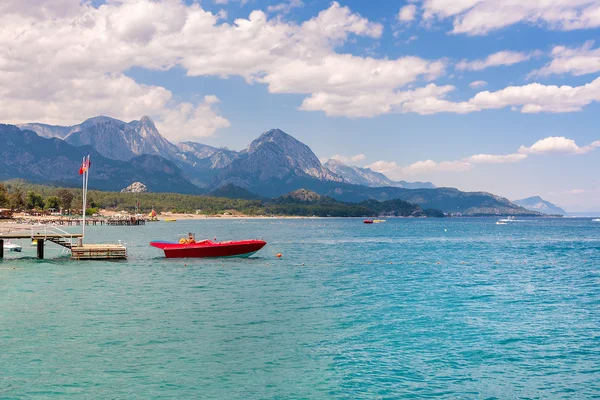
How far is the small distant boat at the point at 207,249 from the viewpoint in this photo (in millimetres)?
66250

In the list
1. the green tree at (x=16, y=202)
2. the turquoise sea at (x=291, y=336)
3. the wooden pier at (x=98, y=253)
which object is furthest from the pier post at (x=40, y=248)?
the green tree at (x=16, y=202)

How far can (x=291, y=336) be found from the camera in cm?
2675

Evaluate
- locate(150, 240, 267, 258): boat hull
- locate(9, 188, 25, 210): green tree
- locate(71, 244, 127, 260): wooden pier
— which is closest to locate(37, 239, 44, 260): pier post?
locate(71, 244, 127, 260): wooden pier

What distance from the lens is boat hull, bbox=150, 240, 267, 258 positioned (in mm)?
66250

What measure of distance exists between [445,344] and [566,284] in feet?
95.9

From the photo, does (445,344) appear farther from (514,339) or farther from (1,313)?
(1,313)

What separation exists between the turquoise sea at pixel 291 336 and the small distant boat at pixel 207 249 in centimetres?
1422

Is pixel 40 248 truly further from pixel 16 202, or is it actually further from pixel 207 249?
pixel 16 202

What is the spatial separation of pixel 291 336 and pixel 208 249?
41.0 meters

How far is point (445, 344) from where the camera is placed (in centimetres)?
2592

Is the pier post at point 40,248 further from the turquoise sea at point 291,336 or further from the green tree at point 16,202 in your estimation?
the green tree at point 16,202

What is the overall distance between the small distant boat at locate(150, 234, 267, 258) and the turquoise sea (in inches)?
560

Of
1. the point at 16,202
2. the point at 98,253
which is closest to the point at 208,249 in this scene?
the point at 98,253

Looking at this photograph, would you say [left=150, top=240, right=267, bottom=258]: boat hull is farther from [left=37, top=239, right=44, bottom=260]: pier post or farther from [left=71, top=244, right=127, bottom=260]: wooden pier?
[left=37, top=239, right=44, bottom=260]: pier post
